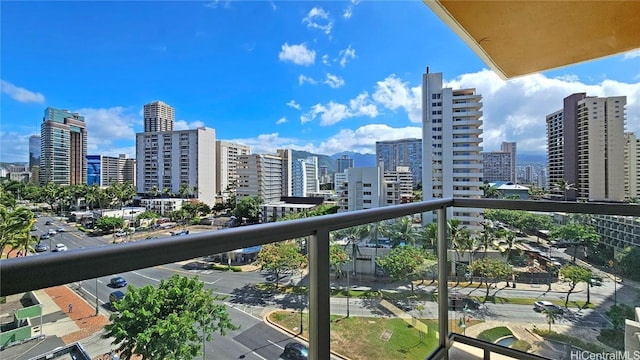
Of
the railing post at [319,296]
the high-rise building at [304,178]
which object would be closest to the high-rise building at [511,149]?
the railing post at [319,296]

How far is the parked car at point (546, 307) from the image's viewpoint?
1800mm

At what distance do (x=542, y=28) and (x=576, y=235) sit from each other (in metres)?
1.19

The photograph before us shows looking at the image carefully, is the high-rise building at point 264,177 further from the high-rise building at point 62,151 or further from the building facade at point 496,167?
the building facade at point 496,167

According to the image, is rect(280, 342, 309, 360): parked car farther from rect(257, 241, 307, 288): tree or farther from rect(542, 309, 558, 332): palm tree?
rect(542, 309, 558, 332): palm tree

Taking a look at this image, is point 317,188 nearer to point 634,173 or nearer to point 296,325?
point 634,173

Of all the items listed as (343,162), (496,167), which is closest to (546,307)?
(496,167)

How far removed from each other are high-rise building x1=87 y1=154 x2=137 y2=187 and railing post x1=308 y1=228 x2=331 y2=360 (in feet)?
35.5

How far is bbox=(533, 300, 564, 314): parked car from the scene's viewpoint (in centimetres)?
180

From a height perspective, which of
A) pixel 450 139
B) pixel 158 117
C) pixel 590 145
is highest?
pixel 158 117

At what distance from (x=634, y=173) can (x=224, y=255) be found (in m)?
6.34

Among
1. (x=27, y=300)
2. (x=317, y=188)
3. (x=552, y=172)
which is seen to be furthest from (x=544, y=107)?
(x=317, y=188)

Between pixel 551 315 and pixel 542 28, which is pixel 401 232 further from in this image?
pixel 542 28

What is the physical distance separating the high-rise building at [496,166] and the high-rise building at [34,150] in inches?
518

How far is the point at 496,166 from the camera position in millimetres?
12641
